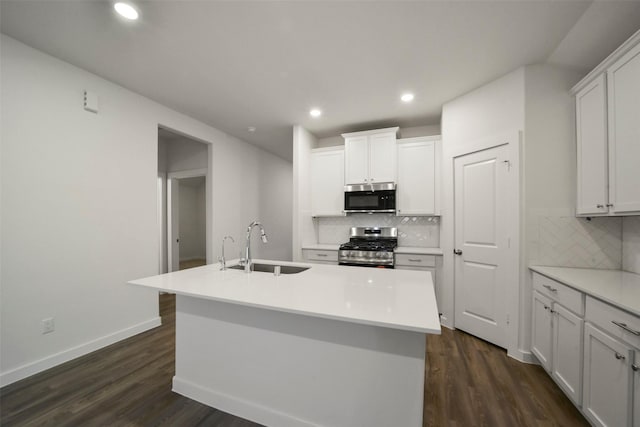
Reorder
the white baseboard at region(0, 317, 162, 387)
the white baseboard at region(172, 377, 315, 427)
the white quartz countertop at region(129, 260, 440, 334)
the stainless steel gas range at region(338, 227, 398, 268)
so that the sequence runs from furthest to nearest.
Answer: the stainless steel gas range at region(338, 227, 398, 268)
the white baseboard at region(0, 317, 162, 387)
the white baseboard at region(172, 377, 315, 427)
the white quartz countertop at region(129, 260, 440, 334)

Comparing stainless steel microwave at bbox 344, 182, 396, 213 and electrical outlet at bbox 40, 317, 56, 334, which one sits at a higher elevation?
stainless steel microwave at bbox 344, 182, 396, 213

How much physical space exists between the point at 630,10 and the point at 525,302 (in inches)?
89.0

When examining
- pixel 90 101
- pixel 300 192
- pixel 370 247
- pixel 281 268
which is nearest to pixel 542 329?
pixel 370 247

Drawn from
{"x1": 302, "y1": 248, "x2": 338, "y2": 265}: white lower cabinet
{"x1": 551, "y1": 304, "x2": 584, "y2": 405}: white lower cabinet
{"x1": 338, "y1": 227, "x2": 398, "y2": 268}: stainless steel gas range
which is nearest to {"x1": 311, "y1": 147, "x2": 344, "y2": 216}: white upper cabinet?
{"x1": 338, "y1": 227, "x2": 398, "y2": 268}: stainless steel gas range

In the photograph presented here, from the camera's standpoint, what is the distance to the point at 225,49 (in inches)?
83.4

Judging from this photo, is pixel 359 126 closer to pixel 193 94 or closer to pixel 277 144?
pixel 277 144

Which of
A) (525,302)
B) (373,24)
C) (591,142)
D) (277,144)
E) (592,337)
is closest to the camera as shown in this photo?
(592,337)

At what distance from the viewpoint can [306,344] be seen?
1468 millimetres

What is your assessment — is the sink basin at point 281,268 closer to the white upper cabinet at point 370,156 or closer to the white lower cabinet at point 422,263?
the white lower cabinet at point 422,263

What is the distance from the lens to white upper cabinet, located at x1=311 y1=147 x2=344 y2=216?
3.98m

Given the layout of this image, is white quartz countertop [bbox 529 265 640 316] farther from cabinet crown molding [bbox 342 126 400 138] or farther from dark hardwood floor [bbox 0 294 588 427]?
cabinet crown molding [bbox 342 126 400 138]

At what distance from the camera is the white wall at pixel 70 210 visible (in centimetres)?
200

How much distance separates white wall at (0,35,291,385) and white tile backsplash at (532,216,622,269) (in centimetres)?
414

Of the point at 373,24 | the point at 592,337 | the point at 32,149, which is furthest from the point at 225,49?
the point at 592,337
